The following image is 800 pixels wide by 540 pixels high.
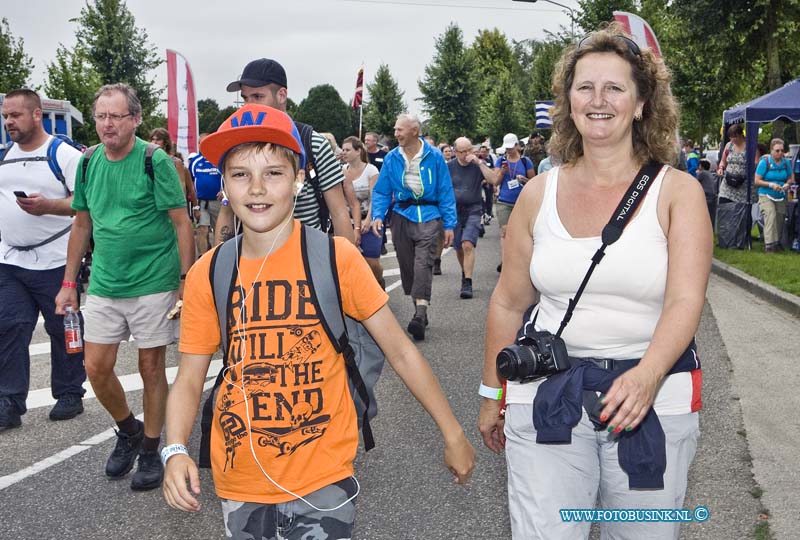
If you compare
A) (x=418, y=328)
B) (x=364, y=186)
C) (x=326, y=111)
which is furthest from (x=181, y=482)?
(x=326, y=111)

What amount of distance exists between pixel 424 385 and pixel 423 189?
6838mm

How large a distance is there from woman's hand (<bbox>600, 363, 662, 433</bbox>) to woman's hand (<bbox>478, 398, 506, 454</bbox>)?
2.13 ft

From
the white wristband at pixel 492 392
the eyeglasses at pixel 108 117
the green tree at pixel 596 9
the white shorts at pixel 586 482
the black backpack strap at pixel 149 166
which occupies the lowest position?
the white shorts at pixel 586 482

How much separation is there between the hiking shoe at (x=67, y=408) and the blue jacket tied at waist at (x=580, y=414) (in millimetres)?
4790

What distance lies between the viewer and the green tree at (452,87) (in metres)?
72.4

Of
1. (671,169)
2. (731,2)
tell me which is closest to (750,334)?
(671,169)

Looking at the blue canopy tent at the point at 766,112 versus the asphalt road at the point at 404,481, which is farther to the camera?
the blue canopy tent at the point at 766,112

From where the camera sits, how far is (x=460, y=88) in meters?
72.4

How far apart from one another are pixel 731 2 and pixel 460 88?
51115 mm

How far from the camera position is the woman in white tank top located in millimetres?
2402

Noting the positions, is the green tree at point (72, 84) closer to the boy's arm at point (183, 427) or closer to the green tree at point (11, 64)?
the green tree at point (11, 64)

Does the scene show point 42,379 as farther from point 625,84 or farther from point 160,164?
point 625,84

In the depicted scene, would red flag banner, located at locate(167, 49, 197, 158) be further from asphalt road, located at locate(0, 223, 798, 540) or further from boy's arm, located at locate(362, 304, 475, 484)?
boy's arm, located at locate(362, 304, 475, 484)

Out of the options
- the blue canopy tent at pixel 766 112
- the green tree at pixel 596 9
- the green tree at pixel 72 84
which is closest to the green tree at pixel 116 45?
the green tree at pixel 72 84
